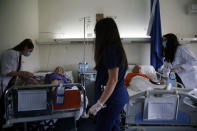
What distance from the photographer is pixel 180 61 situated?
240 cm

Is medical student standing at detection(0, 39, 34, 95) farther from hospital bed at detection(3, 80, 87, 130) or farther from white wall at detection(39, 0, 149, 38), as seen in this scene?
white wall at detection(39, 0, 149, 38)

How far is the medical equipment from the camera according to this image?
136cm

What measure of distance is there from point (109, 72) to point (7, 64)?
1591 millimetres

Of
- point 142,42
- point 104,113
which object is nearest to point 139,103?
point 104,113

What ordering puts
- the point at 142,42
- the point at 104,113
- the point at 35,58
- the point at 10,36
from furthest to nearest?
the point at 142,42
the point at 35,58
the point at 10,36
the point at 104,113

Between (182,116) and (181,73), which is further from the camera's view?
(181,73)

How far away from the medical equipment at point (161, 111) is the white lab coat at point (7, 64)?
1620 mm

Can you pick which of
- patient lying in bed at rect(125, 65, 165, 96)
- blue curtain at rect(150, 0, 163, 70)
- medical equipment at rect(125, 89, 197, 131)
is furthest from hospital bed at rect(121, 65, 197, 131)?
blue curtain at rect(150, 0, 163, 70)

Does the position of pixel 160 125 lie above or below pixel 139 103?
below

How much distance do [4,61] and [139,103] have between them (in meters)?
1.81

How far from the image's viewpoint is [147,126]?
1.50 metres

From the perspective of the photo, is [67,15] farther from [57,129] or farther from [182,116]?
[182,116]

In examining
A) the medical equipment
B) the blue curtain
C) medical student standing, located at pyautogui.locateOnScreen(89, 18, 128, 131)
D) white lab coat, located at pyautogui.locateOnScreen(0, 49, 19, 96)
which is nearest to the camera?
medical student standing, located at pyautogui.locateOnScreen(89, 18, 128, 131)

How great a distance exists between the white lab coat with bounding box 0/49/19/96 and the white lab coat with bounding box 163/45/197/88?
2.43 meters
